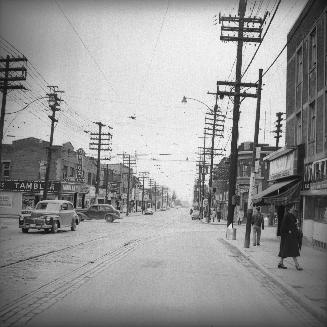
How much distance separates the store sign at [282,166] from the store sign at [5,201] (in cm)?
3147

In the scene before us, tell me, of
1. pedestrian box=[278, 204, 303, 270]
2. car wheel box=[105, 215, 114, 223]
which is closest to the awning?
pedestrian box=[278, 204, 303, 270]

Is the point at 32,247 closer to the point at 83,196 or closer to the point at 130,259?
the point at 130,259

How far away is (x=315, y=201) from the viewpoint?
19.4m

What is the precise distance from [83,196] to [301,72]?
44003 mm

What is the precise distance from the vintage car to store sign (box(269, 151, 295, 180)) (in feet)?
41.2

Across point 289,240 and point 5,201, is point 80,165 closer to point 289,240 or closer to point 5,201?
point 5,201

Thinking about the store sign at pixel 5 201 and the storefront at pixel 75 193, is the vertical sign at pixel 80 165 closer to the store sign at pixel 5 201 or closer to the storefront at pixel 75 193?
the storefront at pixel 75 193

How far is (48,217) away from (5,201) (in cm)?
2544

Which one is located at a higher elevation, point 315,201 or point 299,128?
point 299,128

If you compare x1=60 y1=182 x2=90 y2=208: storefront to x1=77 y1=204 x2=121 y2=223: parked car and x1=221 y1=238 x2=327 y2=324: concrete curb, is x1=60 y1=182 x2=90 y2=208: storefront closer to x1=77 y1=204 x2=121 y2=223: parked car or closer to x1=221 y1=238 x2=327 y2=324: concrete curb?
x1=77 y1=204 x2=121 y2=223: parked car

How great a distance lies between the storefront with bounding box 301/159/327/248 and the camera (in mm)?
17266

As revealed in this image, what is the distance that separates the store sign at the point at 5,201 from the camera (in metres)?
47.3

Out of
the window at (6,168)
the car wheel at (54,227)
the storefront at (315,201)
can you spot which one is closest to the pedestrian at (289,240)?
the storefront at (315,201)

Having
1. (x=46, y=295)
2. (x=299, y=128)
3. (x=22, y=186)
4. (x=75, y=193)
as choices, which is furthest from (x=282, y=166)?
(x=75, y=193)
